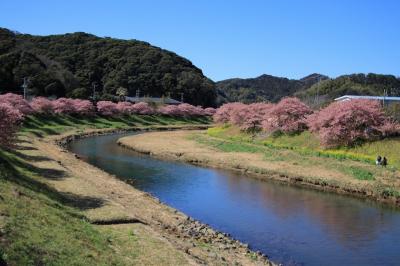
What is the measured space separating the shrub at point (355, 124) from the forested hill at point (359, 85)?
79.3m

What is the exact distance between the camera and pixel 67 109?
75.4m

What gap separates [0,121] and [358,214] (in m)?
19.4

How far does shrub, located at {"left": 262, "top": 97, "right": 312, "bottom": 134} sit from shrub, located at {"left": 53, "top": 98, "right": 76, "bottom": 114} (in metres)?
34.9

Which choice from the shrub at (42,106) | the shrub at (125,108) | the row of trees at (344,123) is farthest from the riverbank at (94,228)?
the shrub at (125,108)

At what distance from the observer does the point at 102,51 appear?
154 metres

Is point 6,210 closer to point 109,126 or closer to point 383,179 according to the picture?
point 383,179

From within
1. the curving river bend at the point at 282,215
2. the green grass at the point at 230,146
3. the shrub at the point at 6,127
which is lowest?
the curving river bend at the point at 282,215

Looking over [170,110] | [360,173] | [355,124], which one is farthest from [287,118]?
[170,110]

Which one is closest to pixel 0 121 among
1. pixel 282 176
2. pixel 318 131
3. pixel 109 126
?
pixel 282 176

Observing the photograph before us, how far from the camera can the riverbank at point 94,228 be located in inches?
446

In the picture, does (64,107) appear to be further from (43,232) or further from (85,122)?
(43,232)

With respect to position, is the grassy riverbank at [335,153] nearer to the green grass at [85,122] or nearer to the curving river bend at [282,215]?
the curving river bend at [282,215]

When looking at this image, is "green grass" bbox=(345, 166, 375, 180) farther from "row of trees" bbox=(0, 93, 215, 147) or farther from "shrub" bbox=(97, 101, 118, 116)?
"shrub" bbox=(97, 101, 118, 116)

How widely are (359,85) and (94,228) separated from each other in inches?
4791
